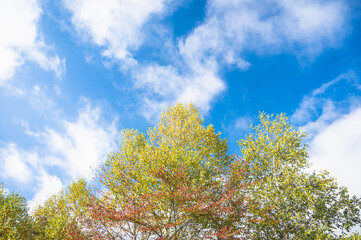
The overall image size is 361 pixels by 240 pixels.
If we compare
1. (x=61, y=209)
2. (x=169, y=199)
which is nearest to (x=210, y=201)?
(x=169, y=199)

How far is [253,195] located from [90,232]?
14.2 metres

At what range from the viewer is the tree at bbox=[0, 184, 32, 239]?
22.4 meters

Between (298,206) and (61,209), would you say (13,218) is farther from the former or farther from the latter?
(298,206)

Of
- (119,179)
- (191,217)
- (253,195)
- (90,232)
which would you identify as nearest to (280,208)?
(253,195)

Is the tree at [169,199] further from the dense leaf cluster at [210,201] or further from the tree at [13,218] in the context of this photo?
the tree at [13,218]

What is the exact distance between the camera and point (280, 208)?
736 inches

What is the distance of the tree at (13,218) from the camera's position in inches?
882

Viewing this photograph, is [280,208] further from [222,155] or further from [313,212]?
[222,155]

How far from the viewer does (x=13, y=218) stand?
24141mm

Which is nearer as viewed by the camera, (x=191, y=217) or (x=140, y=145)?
(x=191, y=217)

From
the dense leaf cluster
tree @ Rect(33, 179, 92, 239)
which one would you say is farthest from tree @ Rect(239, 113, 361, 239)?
tree @ Rect(33, 179, 92, 239)

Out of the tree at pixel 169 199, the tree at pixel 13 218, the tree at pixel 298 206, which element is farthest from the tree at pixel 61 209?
the tree at pixel 298 206

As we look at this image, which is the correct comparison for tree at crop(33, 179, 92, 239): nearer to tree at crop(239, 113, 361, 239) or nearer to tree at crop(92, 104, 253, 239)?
tree at crop(92, 104, 253, 239)

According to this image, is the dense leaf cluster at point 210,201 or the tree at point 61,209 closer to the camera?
the dense leaf cluster at point 210,201
